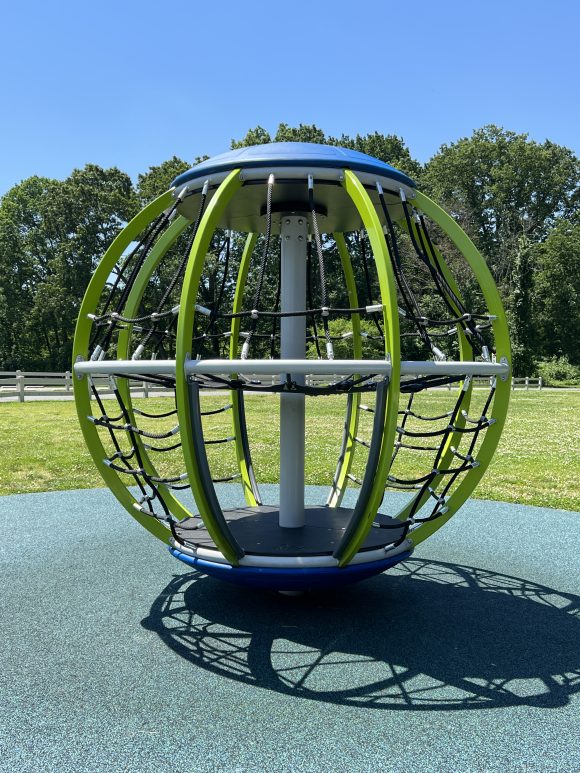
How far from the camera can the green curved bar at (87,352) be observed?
449 centimetres

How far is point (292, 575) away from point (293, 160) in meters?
2.48

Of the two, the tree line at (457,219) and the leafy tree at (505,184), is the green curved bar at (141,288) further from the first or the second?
the leafy tree at (505,184)

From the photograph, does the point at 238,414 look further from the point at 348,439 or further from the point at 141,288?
the point at 141,288

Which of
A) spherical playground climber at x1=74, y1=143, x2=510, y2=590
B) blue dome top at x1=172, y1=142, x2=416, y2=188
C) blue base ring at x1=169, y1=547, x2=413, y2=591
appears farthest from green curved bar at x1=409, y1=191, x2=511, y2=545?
blue base ring at x1=169, y1=547, x2=413, y2=591

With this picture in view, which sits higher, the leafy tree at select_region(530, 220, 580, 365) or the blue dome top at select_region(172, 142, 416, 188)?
the leafy tree at select_region(530, 220, 580, 365)

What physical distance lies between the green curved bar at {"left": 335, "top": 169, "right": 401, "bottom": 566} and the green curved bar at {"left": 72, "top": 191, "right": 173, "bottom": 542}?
1552mm

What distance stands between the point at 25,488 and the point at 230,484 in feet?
9.23

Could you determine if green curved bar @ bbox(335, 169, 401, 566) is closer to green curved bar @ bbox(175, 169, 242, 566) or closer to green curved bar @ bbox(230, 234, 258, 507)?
green curved bar @ bbox(175, 169, 242, 566)

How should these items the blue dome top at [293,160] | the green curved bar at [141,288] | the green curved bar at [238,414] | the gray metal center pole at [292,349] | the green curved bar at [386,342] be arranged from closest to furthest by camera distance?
the green curved bar at [386,342]
the blue dome top at [293,160]
the gray metal center pole at [292,349]
the green curved bar at [141,288]
the green curved bar at [238,414]

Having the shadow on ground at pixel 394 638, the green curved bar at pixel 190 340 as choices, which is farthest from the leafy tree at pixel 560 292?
the green curved bar at pixel 190 340

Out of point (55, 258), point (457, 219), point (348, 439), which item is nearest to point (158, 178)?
point (55, 258)

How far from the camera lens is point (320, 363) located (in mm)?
3436

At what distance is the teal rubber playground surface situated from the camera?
287 cm

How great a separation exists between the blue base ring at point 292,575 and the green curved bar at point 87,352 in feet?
2.43
